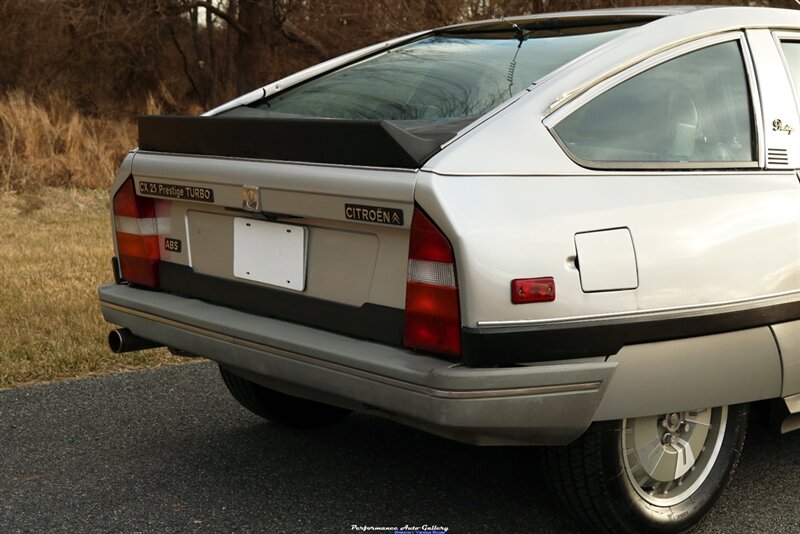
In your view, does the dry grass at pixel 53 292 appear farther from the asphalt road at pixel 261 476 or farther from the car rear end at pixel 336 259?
the car rear end at pixel 336 259

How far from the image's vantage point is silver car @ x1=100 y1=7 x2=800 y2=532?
2727 millimetres

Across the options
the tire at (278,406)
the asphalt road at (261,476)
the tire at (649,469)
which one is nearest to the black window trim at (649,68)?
the tire at (649,469)

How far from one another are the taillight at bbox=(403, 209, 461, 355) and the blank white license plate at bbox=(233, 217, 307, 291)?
0.47 meters

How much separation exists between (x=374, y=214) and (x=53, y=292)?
4505 millimetres

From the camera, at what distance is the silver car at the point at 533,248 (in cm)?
273

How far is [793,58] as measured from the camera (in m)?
3.58

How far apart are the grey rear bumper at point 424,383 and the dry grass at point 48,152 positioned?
31.3 ft

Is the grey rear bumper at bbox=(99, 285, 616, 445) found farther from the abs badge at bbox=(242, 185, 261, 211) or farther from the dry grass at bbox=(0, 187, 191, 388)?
the dry grass at bbox=(0, 187, 191, 388)

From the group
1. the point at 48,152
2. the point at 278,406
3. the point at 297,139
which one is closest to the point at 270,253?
the point at 297,139

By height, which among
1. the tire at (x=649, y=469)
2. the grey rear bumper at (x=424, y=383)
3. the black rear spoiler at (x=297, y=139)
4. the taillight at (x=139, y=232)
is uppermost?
the black rear spoiler at (x=297, y=139)

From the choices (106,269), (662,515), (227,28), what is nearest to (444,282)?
(662,515)

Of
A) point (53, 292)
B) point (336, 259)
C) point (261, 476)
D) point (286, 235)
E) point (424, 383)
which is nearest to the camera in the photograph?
point (424, 383)

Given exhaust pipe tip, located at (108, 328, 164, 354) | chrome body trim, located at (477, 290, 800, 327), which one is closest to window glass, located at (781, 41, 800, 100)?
chrome body trim, located at (477, 290, 800, 327)

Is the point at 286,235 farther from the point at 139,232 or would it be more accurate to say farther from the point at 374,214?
the point at 139,232
